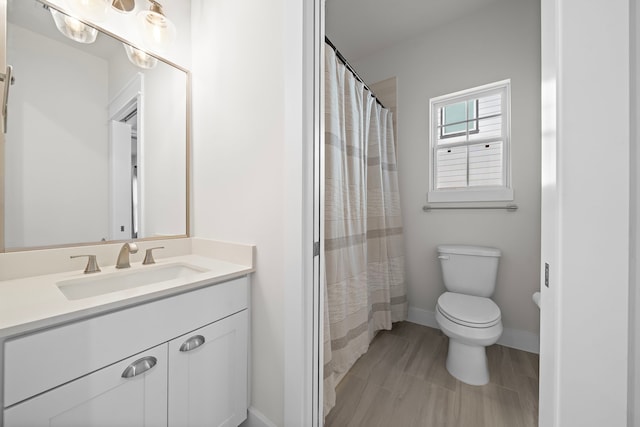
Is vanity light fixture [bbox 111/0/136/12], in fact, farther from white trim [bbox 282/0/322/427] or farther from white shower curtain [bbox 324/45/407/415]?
white shower curtain [bbox 324/45/407/415]

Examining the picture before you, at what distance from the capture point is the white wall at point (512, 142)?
1.70 meters

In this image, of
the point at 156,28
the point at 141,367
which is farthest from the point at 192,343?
the point at 156,28

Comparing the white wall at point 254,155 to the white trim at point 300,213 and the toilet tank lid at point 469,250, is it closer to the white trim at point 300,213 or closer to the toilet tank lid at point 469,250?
the white trim at point 300,213

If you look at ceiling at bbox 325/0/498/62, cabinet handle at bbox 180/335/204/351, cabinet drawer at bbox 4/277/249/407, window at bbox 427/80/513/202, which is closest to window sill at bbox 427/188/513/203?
window at bbox 427/80/513/202

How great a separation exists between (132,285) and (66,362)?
1.53 feet

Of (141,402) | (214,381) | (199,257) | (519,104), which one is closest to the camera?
(141,402)

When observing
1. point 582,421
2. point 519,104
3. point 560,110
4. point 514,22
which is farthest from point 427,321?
point 514,22

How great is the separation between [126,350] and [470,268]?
2040 millimetres

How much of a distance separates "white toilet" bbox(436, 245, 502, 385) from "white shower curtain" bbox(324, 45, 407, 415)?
1.40 ft

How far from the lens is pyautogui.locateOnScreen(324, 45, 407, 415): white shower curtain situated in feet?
4.30

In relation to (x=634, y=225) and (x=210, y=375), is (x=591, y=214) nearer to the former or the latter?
(x=634, y=225)

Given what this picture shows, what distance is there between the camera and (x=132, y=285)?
1.04 m

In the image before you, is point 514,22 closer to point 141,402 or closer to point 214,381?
point 214,381

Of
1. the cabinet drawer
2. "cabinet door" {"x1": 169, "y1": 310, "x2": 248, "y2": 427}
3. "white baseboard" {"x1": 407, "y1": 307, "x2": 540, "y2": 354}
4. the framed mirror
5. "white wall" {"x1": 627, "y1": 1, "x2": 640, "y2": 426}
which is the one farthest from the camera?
"white baseboard" {"x1": 407, "y1": 307, "x2": 540, "y2": 354}
